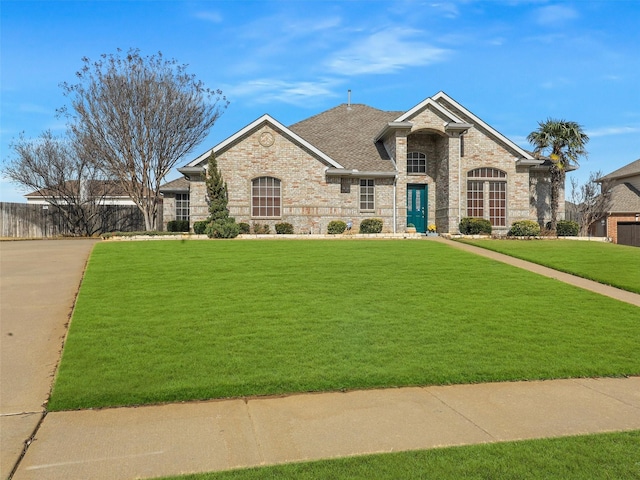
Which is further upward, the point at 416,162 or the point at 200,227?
the point at 416,162

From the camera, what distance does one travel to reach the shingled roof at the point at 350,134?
2706 cm

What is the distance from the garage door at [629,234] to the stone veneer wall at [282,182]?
1916cm

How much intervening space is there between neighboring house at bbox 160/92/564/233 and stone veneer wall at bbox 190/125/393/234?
5 cm

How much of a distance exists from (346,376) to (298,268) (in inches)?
273

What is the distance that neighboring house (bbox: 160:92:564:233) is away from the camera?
25.3 meters

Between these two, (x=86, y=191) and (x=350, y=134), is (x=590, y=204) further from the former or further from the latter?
(x=86, y=191)

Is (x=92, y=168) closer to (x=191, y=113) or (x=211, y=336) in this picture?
(x=191, y=113)

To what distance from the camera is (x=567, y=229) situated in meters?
26.0

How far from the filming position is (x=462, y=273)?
1273cm

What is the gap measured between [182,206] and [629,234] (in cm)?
2771

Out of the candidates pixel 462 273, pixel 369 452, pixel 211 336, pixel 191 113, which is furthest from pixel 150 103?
pixel 369 452

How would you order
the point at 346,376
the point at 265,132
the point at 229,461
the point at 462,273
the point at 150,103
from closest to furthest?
the point at 229,461 < the point at 346,376 < the point at 462,273 < the point at 265,132 < the point at 150,103

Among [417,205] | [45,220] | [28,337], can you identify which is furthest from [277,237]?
[45,220]

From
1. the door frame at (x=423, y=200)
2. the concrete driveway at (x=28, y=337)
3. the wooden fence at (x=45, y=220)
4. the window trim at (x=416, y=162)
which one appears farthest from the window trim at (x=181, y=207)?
the concrete driveway at (x=28, y=337)
